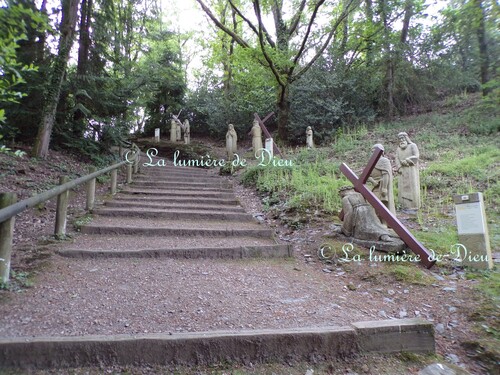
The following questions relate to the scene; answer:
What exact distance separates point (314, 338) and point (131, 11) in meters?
13.0

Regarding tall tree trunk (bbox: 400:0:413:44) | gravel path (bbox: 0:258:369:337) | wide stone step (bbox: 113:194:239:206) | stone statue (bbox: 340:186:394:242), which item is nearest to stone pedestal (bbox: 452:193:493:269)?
stone statue (bbox: 340:186:394:242)

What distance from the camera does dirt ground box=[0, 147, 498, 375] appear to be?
2381 mm

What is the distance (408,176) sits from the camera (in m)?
6.91

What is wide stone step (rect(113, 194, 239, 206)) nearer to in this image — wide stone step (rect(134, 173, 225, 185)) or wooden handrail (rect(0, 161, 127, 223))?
wide stone step (rect(134, 173, 225, 185))

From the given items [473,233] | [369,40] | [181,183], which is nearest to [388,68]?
[369,40]

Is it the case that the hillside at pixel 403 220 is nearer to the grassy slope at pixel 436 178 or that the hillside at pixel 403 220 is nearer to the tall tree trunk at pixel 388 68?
the grassy slope at pixel 436 178

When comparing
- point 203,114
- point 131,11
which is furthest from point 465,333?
point 203,114

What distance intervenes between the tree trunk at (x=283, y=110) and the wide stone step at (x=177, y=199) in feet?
23.8

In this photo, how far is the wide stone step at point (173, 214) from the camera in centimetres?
609

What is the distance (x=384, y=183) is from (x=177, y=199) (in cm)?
488

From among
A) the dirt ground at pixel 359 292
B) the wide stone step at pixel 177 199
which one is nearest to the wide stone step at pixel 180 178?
the wide stone step at pixel 177 199

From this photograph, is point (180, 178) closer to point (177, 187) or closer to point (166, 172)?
point (166, 172)

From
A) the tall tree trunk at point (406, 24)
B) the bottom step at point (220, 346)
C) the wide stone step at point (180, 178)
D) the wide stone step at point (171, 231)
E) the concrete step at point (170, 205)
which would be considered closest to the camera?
the bottom step at point (220, 346)

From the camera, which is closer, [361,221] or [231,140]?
[361,221]
